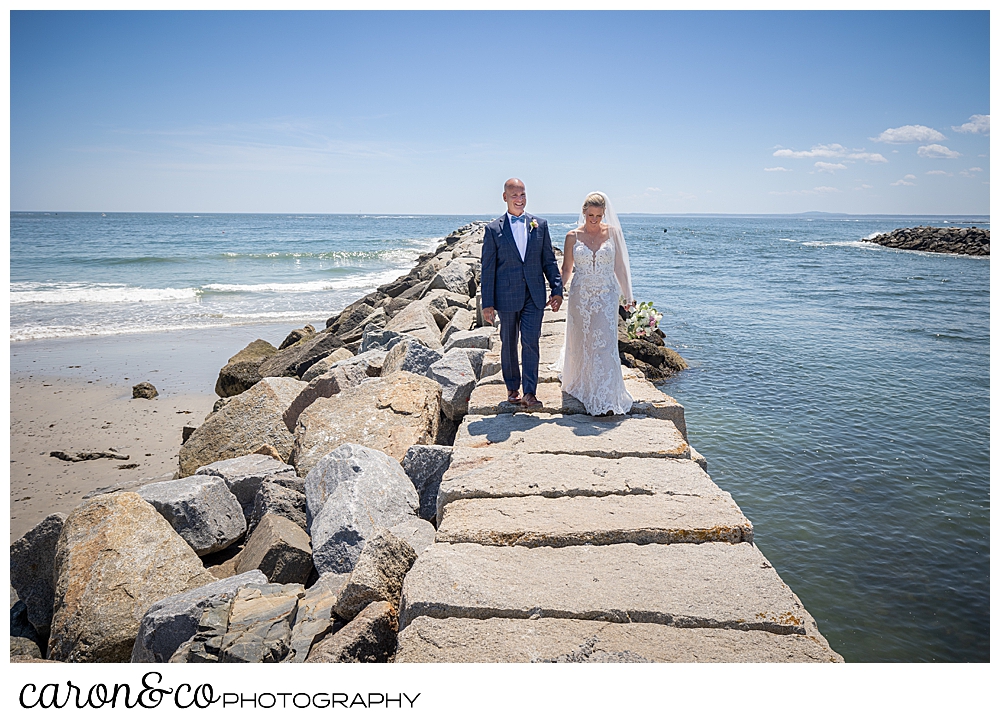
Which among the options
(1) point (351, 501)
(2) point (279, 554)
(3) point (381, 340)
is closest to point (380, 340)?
(3) point (381, 340)

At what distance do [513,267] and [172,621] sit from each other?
2995 mm

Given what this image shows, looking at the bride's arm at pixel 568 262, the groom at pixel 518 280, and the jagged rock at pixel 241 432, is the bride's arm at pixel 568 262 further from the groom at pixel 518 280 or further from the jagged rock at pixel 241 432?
the jagged rock at pixel 241 432

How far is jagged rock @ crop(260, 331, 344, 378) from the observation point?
8.44m

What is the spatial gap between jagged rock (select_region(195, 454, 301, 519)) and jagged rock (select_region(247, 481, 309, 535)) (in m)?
0.14

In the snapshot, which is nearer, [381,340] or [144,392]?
[381,340]

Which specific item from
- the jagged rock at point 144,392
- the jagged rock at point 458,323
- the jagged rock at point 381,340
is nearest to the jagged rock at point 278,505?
the jagged rock at point 381,340

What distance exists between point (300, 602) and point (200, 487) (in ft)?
4.70

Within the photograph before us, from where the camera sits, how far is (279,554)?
3.62m

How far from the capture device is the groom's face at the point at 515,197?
4.55m

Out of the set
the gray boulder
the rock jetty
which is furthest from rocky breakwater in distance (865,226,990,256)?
the rock jetty

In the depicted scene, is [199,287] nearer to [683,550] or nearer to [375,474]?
[375,474]

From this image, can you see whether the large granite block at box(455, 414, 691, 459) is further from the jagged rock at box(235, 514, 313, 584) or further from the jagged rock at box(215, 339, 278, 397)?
the jagged rock at box(215, 339, 278, 397)

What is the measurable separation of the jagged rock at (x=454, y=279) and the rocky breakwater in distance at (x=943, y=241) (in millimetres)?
33683

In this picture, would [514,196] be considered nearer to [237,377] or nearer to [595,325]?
[595,325]
